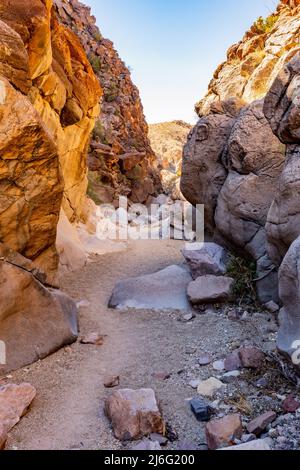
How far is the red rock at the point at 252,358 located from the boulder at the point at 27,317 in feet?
8.50

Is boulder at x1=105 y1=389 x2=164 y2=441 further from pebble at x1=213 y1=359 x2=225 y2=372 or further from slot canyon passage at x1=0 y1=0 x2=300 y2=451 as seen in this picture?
pebble at x1=213 y1=359 x2=225 y2=372

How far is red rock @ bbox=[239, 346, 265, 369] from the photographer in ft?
14.3

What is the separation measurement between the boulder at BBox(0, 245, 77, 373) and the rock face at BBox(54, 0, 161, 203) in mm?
14365

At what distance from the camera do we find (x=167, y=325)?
246 inches

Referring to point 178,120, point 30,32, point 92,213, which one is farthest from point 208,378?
point 178,120

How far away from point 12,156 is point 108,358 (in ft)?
10.3

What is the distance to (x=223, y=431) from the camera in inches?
125

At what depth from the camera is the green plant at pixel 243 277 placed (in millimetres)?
6652

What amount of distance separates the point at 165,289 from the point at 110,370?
2900 mm

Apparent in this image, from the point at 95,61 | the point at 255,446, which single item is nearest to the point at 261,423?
the point at 255,446

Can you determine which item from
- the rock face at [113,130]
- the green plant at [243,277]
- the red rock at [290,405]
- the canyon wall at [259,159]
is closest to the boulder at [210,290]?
the green plant at [243,277]

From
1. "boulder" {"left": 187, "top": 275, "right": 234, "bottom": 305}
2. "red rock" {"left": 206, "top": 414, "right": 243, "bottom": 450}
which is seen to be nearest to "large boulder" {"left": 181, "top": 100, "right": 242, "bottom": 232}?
"boulder" {"left": 187, "top": 275, "right": 234, "bottom": 305}

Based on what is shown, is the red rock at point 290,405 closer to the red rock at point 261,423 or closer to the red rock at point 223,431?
the red rock at point 261,423

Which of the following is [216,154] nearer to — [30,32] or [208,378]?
[30,32]
